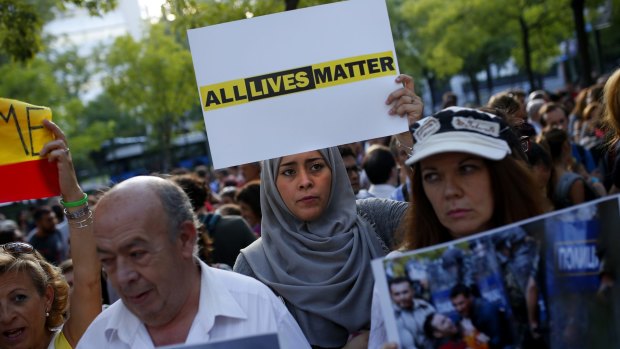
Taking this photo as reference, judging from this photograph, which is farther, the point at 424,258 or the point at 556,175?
the point at 556,175

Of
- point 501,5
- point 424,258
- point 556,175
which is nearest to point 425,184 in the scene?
point 424,258

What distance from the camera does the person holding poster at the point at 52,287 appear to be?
132 inches

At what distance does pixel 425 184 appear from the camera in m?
2.67

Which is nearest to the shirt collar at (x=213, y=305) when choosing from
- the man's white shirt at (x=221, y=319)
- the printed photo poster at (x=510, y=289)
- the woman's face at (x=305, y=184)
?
the man's white shirt at (x=221, y=319)

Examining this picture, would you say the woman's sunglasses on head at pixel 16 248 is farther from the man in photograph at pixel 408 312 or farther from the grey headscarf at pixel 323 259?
the man in photograph at pixel 408 312

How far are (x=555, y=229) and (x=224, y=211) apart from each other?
492 centimetres

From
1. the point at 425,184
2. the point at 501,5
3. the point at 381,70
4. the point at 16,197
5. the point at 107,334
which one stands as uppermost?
the point at 501,5

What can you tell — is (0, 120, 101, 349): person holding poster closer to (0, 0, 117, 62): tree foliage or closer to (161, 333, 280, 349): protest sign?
(161, 333, 280, 349): protest sign

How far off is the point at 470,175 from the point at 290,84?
44.8 inches

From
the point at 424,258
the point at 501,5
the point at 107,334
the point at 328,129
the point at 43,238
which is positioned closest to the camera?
the point at 424,258

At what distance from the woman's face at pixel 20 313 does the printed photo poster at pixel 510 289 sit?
6.10 feet

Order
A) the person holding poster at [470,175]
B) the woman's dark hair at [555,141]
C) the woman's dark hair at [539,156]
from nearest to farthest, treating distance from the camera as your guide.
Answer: the person holding poster at [470,175] < the woman's dark hair at [539,156] < the woman's dark hair at [555,141]

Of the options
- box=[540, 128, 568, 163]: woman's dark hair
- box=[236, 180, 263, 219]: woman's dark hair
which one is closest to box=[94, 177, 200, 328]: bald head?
box=[236, 180, 263, 219]: woman's dark hair

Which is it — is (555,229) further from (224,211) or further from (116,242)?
(224,211)
